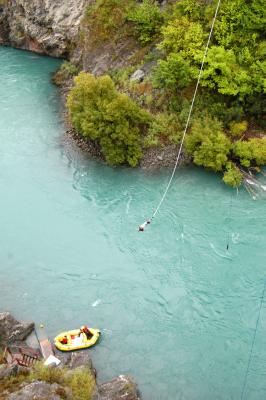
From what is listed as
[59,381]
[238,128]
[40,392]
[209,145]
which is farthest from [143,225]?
[40,392]

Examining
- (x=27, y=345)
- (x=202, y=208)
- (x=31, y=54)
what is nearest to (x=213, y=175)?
(x=202, y=208)

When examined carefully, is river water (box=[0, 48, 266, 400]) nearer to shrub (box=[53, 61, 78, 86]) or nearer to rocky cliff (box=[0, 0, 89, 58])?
shrub (box=[53, 61, 78, 86])

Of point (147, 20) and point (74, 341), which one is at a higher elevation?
point (147, 20)

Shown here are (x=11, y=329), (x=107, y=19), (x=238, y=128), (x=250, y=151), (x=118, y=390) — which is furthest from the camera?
(x=107, y=19)

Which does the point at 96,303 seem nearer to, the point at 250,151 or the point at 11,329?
the point at 11,329

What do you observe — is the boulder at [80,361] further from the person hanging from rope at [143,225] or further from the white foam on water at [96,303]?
the person hanging from rope at [143,225]

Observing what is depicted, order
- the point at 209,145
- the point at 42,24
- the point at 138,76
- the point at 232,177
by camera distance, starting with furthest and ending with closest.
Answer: the point at 42,24 < the point at 138,76 < the point at 209,145 < the point at 232,177

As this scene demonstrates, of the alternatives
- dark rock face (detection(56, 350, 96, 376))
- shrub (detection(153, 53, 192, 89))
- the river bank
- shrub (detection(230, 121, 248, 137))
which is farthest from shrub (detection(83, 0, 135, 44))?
dark rock face (detection(56, 350, 96, 376))
